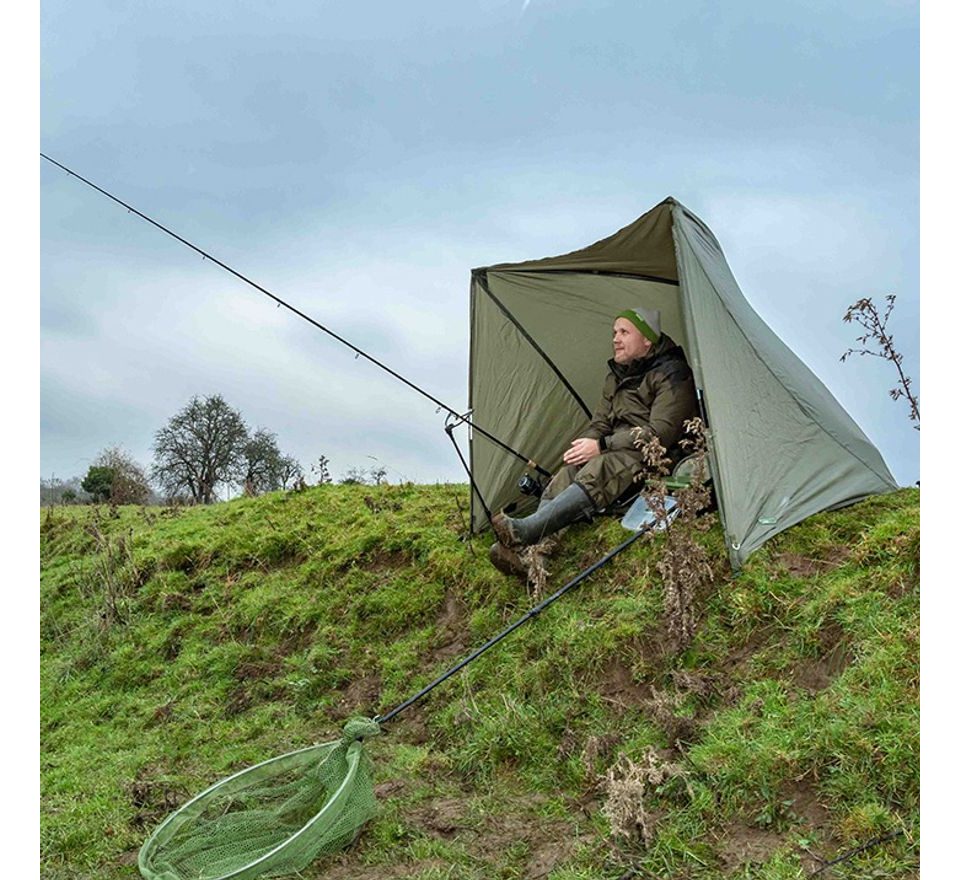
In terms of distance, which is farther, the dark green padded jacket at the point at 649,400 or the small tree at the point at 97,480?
the small tree at the point at 97,480

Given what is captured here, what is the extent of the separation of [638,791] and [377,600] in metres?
3.59

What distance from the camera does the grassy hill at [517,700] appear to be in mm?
3955

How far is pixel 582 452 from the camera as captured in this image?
694cm

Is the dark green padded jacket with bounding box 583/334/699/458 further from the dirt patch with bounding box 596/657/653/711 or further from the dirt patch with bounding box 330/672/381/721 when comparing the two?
the dirt patch with bounding box 330/672/381/721

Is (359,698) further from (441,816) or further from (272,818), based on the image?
(441,816)

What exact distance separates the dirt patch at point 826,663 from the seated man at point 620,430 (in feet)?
6.42

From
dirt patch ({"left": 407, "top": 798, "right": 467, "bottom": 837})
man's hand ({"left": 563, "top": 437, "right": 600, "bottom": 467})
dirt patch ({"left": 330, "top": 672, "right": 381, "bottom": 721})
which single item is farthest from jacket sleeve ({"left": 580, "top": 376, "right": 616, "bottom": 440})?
dirt patch ({"left": 407, "top": 798, "right": 467, "bottom": 837})

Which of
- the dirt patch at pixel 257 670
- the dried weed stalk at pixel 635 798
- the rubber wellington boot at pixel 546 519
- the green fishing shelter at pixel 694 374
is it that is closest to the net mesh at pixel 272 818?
the dried weed stalk at pixel 635 798

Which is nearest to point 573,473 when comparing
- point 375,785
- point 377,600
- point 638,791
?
point 377,600

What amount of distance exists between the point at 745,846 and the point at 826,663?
4.05 ft

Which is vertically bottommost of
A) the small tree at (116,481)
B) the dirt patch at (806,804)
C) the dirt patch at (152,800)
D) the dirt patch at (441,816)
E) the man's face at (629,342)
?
the dirt patch at (806,804)

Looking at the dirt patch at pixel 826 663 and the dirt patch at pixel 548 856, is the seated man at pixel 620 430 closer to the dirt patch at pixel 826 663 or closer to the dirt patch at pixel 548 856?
the dirt patch at pixel 826 663

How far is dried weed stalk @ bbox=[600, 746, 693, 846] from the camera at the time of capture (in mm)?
3955

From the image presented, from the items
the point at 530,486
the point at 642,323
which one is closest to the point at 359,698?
the point at 530,486
